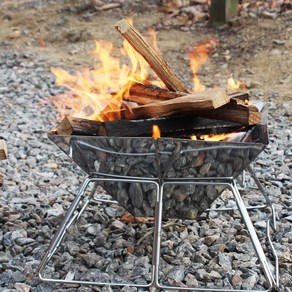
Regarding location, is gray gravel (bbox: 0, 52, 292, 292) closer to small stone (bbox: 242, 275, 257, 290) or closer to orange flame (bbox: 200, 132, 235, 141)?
small stone (bbox: 242, 275, 257, 290)

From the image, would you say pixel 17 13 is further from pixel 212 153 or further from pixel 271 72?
pixel 212 153

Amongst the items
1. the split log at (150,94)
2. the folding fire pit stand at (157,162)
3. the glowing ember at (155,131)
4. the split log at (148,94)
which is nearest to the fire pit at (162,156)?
the folding fire pit stand at (157,162)

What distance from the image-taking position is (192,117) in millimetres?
3004

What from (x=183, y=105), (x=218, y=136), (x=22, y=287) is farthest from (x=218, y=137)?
(x=22, y=287)

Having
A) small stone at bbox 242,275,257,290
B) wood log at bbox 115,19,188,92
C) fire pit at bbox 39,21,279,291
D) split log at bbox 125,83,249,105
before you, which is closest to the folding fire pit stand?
fire pit at bbox 39,21,279,291

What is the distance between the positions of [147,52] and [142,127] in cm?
50

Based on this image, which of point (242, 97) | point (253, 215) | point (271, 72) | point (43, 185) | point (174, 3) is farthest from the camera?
point (174, 3)

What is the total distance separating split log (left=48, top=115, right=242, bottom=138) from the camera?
2.92 meters

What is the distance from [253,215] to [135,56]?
3.93ft

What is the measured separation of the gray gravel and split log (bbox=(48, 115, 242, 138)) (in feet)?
2.21

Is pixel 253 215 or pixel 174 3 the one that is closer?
pixel 253 215

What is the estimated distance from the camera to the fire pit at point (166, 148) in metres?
2.78

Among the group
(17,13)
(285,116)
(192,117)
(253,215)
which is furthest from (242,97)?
(17,13)

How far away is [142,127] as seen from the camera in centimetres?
295
